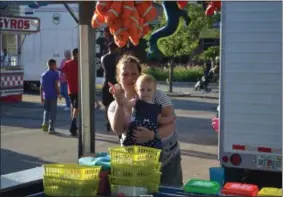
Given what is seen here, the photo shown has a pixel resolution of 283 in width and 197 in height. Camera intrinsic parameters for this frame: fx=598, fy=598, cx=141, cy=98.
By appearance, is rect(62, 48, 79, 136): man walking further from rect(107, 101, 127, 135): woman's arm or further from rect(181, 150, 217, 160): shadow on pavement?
rect(107, 101, 127, 135): woman's arm

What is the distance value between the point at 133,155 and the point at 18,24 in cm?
1466

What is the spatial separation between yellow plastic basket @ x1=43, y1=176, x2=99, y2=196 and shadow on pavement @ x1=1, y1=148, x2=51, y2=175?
17.9 ft

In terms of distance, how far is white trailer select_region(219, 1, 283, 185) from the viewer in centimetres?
590

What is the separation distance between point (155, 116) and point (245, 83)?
200cm

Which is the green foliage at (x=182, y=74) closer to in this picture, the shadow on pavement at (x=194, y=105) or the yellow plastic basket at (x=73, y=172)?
the shadow on pavement at (x=194, y=105)

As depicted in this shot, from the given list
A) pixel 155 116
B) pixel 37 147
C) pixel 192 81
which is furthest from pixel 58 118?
pixel 192 81

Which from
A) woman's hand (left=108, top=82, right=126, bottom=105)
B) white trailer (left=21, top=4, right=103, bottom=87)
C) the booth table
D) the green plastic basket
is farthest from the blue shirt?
white trailer (left=21, top=4, right=103, bottom=87)

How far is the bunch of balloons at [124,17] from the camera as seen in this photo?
6059 millimetres

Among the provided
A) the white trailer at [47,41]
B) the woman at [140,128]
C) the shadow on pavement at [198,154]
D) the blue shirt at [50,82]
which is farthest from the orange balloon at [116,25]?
the white trailer at [47,41]

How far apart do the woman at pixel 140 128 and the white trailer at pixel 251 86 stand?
4.74ft

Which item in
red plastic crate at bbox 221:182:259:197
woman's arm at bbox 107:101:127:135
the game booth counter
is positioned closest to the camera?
red plastic crate at bbox 221:182:259:197

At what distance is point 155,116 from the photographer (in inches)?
169

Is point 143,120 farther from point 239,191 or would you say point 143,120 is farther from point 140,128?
point 239,191

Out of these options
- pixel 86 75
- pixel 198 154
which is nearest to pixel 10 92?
pixel 198 154
